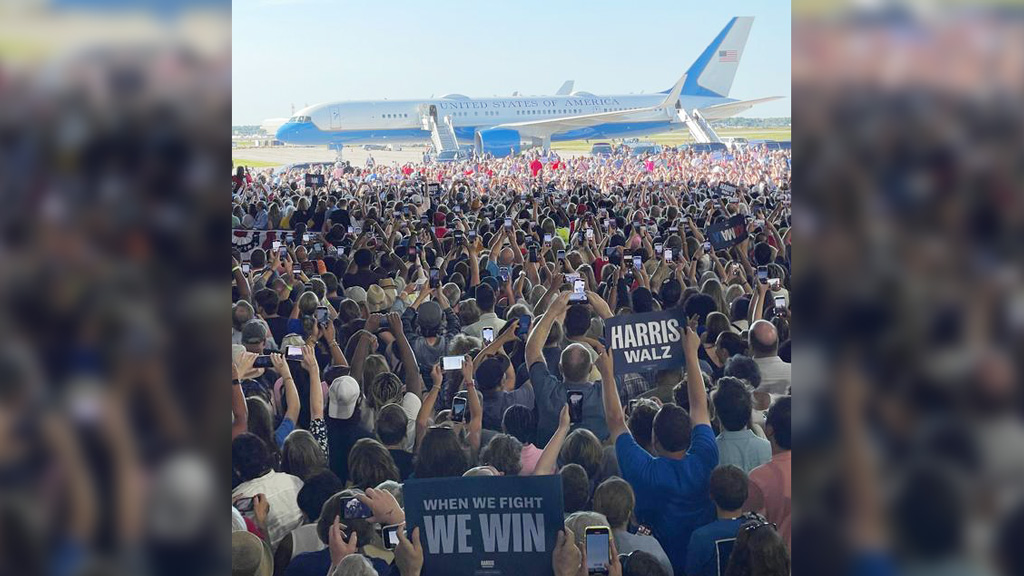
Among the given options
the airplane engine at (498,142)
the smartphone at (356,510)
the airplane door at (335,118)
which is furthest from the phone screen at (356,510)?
the airplane door at (335,118)

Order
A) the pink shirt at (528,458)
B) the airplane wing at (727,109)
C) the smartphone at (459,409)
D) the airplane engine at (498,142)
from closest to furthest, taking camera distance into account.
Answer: the pink shirt at (528,458) → the smartphone at (459,409) → the airplane engine at (498,142) → the airplane wing at (727,109)

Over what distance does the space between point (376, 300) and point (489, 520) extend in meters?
4.92

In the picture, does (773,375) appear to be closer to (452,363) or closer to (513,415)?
(513,415)

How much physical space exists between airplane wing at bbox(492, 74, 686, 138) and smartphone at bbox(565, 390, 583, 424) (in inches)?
2177

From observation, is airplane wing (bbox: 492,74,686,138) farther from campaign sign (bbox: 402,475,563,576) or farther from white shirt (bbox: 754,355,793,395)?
campaign sign (bbox: 402,475,563,576)

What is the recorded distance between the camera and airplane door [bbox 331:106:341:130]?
2366 inches

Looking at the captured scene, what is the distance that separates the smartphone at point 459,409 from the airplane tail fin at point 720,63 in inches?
2942

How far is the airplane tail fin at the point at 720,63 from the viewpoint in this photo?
77.9m
